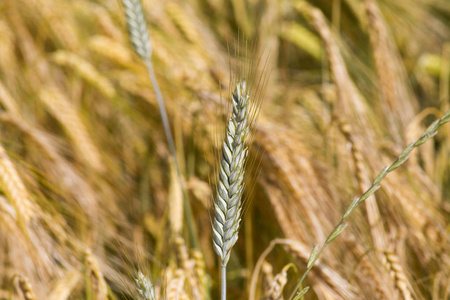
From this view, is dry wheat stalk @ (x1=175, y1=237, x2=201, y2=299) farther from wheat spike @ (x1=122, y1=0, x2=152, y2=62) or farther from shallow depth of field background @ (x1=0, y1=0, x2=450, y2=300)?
wheat spike @ (x1=122, y1=0, x2=152, y2=62)

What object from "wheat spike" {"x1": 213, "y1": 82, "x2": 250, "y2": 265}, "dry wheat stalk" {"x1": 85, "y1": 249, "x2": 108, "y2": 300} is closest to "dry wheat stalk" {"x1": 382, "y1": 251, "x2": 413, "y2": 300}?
"wheat spike" {"x1": 213, "y1": 82, "x2": 250, "y2": 265}

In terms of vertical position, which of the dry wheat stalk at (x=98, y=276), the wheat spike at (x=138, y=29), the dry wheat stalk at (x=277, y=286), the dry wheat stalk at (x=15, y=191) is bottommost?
the dry wheat stalk at (x=277, y=286)

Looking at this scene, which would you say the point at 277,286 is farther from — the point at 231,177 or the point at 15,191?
the point at 15,191

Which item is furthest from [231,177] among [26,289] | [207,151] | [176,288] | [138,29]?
[207,151]

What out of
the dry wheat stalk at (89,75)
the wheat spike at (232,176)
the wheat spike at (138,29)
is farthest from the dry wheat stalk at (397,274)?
the dry wheat stalk at (89,75)

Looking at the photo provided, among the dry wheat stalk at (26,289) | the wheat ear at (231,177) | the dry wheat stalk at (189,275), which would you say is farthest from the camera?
the dry wheat stalk at (189,275)

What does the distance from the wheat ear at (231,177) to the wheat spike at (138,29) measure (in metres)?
0.42

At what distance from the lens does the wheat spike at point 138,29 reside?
2.93 feet

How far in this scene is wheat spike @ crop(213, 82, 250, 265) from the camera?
21.1 inches

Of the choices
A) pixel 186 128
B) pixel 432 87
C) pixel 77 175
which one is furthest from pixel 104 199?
pixel 432 87

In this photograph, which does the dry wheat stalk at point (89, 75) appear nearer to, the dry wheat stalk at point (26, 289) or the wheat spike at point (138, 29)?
the wheat spike at point (138, 29)

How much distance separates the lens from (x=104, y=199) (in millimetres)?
1262

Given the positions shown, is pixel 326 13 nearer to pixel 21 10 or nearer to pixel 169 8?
pixel 169 8

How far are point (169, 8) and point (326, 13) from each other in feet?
2.32
